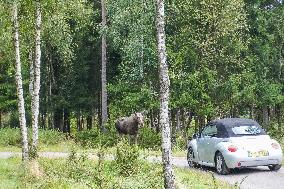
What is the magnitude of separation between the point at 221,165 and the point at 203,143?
1.71 metres

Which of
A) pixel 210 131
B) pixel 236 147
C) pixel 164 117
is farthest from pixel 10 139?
pixel 164 117

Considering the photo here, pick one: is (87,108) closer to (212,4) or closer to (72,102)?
(72,102)

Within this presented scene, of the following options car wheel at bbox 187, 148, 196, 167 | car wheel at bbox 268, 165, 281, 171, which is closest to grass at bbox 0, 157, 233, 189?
car wheel at bbox 187, 148, 196, 167

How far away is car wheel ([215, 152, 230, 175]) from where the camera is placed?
17.3 metres

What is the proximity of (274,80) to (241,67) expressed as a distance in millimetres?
5215

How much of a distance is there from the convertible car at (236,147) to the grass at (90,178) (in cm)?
72

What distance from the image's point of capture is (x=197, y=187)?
1423cm

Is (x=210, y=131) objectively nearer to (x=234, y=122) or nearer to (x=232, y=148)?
(x=234, y=122)

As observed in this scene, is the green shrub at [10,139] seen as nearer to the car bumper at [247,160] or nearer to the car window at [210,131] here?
the car window at [210,131]

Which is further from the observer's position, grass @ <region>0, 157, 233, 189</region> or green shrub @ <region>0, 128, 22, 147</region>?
green shrub @ <region>0, 128, 22, 147</region>

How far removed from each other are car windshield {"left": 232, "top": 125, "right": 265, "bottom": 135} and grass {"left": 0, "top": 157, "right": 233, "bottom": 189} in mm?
1718

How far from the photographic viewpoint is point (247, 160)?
16.8m

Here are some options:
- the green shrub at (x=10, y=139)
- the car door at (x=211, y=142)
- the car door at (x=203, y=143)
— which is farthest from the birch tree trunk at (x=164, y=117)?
the green shrub at (x=10, y=139)

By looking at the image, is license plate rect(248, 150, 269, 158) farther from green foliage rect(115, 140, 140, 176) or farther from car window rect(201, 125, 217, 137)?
green foliage rect(115, 140, 140, 176)
